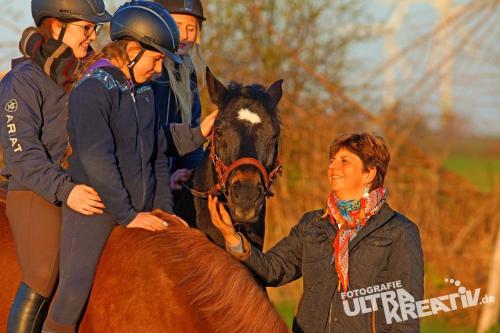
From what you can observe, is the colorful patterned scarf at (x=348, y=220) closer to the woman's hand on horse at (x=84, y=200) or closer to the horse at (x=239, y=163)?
the horse at (x=239, y=163)

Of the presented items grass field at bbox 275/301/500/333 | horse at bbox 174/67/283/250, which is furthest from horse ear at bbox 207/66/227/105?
grass field at bbox 275/301/500/333

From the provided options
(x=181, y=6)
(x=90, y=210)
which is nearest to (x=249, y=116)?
(x=181, y=6)

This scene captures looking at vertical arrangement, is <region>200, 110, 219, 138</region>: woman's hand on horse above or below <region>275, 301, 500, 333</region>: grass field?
above

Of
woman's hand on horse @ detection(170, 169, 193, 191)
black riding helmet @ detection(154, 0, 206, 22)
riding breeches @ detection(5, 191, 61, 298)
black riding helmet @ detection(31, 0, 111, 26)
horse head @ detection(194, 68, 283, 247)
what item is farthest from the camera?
black riding helmet @ detection(154, 0, 206, 22)

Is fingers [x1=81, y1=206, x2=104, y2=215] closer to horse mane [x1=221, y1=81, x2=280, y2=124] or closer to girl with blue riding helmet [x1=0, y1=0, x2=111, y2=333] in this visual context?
girl with blue riding helmet [x1=0, y1=0, x2=111, y2=333]

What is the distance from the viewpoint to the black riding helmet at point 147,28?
417cm

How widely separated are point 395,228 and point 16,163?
195 cm

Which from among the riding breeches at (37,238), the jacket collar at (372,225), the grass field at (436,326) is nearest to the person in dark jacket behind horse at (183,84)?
the riding breeches at (37,238)

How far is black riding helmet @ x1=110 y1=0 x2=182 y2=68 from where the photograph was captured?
417cm

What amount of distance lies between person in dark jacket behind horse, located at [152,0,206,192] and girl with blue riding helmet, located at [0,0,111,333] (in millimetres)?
708

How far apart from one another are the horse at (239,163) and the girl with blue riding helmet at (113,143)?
2.11 ft

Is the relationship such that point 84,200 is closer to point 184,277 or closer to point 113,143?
point 113,143

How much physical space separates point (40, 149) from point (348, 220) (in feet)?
5.28

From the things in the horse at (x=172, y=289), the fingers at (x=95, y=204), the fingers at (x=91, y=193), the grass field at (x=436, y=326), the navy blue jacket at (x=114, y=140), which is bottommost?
the grass field at (x=436, y=326)
